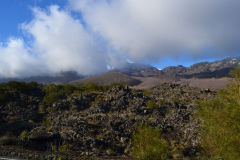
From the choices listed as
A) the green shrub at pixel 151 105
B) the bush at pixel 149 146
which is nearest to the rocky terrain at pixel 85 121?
the green shrub at pixel 151 105

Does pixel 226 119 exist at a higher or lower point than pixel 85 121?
higher

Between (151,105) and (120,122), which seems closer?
(120,122)

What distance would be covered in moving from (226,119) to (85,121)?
27.5m

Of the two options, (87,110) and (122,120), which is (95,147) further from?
(87,110)

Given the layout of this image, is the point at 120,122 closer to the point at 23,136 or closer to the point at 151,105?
the point at 151,105

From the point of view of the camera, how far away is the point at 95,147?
2848 centimetres

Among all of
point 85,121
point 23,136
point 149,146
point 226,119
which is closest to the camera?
point 226,119

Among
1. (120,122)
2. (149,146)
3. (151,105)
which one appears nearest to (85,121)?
(120,122)

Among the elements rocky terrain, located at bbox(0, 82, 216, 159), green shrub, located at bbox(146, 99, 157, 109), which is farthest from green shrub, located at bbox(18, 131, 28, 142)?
green shrub, located at bbox(146, 99, 157, 109)

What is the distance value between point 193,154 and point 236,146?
17114mm

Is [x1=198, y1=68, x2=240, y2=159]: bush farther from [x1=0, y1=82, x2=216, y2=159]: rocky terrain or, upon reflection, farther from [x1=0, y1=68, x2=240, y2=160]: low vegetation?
[x1=0, y1=82, x2=216, y2=159]: rocky terrain

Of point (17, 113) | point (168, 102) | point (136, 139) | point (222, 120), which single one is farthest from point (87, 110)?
point (222, 120)

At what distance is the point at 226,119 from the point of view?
1090cm

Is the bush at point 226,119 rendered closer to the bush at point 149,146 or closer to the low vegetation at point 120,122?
the low vegetation at point 120,122
